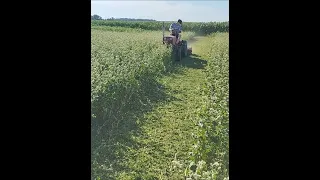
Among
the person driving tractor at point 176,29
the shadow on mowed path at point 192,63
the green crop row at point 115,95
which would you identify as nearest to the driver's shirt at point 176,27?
the person driving tractor at point 176,29

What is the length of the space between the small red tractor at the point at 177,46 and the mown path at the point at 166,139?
1.53 metres

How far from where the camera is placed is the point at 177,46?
25.7 ft

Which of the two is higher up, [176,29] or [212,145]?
[176,29]

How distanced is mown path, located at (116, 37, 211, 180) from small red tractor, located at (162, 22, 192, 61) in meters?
1.53

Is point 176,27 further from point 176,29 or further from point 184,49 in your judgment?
point 184,49

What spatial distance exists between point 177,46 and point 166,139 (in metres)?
4.55

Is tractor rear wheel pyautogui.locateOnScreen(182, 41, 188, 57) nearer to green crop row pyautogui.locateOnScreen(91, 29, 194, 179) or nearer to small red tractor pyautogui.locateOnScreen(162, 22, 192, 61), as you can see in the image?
small red tractor pyautogui.locateOnScreen(162, 22, 192, 61)

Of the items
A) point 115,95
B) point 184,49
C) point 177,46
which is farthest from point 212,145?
point 184,49

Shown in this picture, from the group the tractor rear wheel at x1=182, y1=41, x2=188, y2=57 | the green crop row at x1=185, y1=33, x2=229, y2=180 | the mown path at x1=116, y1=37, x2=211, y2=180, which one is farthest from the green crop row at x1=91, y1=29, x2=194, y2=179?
the tractor rear wheel at x1=182, y1=41, x2=188, y2=57

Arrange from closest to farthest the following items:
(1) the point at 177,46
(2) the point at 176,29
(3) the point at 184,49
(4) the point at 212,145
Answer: (4) the point at 212,145 < (2) the point at 176,29 < (1) the point at 177,46 < (3) the point at 184,49

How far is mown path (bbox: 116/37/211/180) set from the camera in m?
2.83
